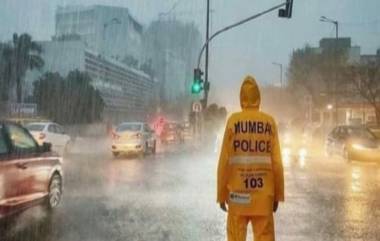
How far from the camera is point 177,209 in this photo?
11125mm

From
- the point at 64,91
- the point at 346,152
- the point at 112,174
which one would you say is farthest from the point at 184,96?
the point at 112,174

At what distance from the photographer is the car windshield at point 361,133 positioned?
2559 centimetres

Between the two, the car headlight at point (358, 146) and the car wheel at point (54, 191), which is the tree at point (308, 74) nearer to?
the car headlight at point (358, 146)

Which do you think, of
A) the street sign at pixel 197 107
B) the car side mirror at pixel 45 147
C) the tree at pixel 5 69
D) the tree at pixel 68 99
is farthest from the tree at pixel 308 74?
the car side mirror at pixel 45 147

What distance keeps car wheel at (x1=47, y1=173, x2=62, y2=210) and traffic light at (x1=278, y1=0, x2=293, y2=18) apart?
13651mm

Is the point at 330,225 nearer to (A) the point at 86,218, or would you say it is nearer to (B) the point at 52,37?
(A) the point at 86,218

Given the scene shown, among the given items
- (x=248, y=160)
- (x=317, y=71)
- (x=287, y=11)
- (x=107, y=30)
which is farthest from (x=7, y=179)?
(x=107, y=30)

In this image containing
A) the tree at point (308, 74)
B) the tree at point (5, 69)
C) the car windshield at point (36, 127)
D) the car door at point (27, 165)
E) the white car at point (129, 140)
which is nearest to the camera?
the car door at point (27, 165)

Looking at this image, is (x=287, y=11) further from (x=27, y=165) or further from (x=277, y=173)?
(x=277, y=173)

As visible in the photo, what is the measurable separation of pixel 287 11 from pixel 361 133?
6.44m

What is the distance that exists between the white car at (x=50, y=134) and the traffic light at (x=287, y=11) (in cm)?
981

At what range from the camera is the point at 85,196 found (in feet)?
42.4

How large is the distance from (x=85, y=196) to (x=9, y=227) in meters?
3.56

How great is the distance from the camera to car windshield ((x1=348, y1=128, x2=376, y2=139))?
1008 inches
